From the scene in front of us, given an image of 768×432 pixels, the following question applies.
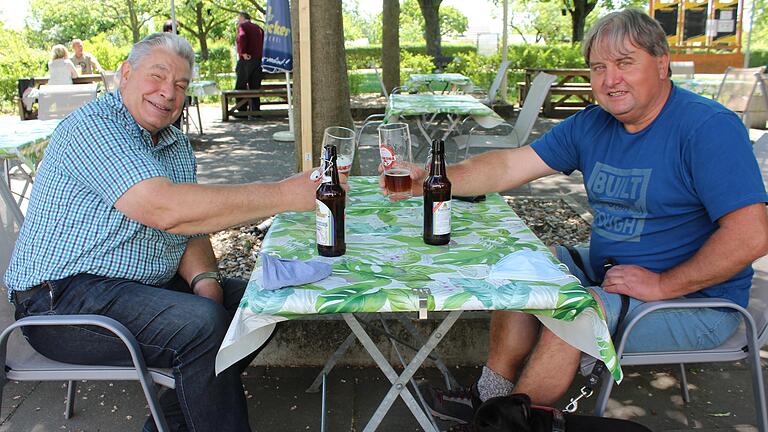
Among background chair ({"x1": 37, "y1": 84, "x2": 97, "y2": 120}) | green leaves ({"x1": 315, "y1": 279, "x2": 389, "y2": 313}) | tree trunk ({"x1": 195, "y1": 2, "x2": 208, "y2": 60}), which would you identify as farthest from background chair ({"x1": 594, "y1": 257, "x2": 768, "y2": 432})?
tree trunk ({"x1": 195, "y1": 2, "x2": 208, "y2": 60})

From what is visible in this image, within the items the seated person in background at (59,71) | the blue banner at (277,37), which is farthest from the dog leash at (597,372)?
the seated person in background at (59,71)

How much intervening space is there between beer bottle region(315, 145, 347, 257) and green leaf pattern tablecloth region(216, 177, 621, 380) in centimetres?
5

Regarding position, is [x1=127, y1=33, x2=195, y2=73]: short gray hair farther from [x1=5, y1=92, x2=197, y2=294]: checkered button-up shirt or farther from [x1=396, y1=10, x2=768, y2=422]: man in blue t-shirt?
[x1=396, y1=10, x2=768, y2=422]: man in blue t-shirt

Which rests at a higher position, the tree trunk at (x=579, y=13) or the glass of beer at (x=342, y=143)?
the tree trunk at (x=579, y=13)

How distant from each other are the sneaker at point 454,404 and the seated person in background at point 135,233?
27.8 inches

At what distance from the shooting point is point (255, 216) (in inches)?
81.2

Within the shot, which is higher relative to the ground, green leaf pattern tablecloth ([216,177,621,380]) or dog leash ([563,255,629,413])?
green leaf pattern tablecloth ([216,177,621,380])

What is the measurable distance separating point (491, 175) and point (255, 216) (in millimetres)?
1007

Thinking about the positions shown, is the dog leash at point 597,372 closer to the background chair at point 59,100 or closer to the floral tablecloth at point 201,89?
the background chair at point 59,100

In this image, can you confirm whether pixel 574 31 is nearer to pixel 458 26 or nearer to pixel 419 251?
pixel 419 251

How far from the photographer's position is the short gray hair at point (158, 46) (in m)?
2.29

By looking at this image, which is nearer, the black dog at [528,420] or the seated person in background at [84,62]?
the black dog at [528,420]

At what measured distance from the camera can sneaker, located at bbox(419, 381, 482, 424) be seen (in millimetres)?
2365

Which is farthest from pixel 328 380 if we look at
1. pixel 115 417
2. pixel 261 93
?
pixel 261 93
